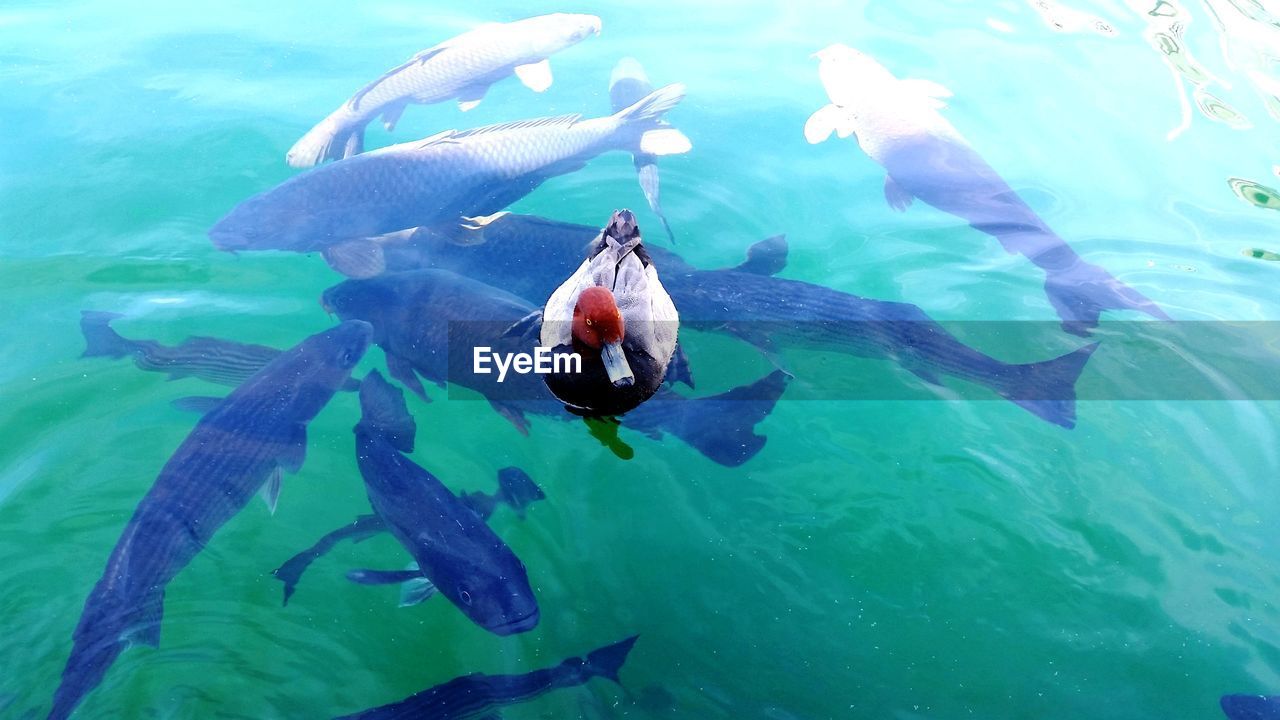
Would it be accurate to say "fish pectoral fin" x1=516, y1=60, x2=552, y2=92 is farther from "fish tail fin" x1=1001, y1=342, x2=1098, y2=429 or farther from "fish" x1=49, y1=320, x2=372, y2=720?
"fish tail fin" x1=1001, y1=342, x2=1098, y2=429

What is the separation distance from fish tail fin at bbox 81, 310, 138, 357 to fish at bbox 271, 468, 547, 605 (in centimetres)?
147

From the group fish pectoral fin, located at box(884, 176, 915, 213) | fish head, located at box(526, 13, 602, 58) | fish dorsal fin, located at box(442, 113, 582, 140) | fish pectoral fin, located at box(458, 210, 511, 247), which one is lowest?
fish pectoral fin, located at box(884, 176, 915, 213)

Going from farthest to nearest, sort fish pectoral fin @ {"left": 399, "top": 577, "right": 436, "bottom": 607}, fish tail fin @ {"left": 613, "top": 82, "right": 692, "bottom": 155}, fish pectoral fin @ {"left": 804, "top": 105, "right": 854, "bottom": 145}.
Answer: fish pectoral fin @ {"left": 804, "top": 105, "right": 854, "bottom": 145}
fish tail fin @ {"left": 613, "top": 82, "right": 692, "bottom": 155}
fish pectoral fin @ {"left": 399, "top": 577, "right": 436, "bottom": 607}

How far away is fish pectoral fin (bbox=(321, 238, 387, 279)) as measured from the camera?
4012 mm

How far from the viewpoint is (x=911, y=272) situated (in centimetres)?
445

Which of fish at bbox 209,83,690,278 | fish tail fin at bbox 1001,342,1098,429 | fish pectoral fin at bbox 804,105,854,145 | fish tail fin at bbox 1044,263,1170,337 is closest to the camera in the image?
fish tail fin at bbox 1001,342,1098,429

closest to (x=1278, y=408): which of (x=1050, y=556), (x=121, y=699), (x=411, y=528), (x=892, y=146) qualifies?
(x=1050, y=556)

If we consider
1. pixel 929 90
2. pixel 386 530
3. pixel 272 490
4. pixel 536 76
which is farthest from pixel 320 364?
pixel 929 90

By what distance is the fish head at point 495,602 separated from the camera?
284 centimetres

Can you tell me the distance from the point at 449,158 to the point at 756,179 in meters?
1.86

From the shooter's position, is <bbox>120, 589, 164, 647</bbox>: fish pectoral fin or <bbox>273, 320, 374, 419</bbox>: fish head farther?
<bbox>273, 320, 374, 419</bbox>: fish head

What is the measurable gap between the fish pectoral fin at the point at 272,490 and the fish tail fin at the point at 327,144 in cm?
221

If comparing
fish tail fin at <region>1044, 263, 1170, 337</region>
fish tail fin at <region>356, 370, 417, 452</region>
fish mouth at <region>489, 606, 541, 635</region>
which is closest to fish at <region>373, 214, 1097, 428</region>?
fish tail fin at <region>1044, 263, 1170, 337</region>

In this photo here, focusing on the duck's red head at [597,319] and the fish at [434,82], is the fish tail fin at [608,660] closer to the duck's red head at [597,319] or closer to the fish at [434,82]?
the duck's red head at [597,319]
